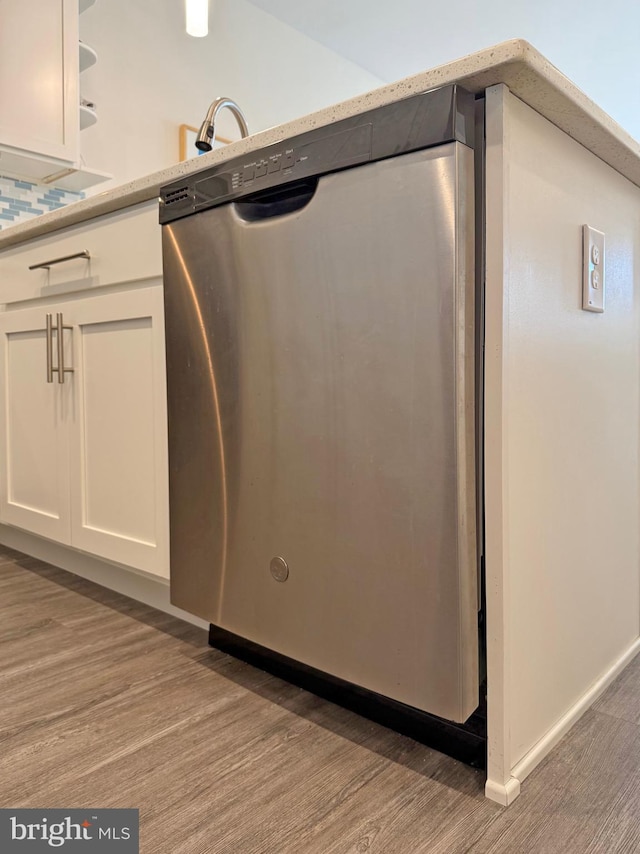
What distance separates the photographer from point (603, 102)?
4180 mm

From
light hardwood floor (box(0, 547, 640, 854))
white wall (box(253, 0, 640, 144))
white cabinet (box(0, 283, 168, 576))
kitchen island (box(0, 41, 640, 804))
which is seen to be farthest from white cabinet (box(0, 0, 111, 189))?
light hardwood floor (box(0, 547, 640, 854))

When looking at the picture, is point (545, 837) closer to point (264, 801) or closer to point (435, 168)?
point (264, 801)

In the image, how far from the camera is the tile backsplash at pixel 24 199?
2.26 meters

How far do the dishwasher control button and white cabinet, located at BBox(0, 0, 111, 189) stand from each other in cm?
180

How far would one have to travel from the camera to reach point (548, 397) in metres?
0.92

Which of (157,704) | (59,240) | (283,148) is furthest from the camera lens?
(59,240)

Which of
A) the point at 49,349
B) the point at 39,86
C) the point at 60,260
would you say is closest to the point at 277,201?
the point at 60,260

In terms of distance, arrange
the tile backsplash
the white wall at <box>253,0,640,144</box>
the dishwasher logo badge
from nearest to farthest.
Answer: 1. the dishwasher logo badge
2. the tile backsplash
3. the white wall at <box>253,0,640,144</box>

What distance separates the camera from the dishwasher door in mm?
804

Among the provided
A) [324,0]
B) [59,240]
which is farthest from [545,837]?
[324,0]

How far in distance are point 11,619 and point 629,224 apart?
5.18ft

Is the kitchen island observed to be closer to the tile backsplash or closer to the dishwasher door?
the dishwasher door

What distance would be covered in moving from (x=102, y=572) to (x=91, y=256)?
849 mm

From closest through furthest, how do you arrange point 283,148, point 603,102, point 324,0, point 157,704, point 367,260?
point 367,260 < point 283,148 < point 157,704 < point 324,0 < point 603,102
